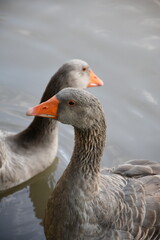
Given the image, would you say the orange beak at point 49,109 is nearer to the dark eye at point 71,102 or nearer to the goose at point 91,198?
the goose at point 91,198

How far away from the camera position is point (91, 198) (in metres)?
A: 3.22

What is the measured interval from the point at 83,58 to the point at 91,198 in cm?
322

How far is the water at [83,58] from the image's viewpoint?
14.5 ft

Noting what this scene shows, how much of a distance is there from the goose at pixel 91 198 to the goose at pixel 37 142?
3.01 feet

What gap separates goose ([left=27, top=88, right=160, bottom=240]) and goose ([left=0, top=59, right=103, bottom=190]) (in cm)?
92

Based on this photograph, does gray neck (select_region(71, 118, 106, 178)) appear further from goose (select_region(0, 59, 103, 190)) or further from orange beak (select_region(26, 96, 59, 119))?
goose (select_region(0, 59, 103, 190))

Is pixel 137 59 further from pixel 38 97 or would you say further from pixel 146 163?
pixel 146 163

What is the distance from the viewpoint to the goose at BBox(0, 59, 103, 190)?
4.14 metres

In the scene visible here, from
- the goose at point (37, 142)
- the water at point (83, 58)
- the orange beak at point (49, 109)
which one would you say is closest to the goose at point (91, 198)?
the orange beak at point (49, 109)

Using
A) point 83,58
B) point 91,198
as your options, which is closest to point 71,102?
point 91,198

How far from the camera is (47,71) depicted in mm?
5852

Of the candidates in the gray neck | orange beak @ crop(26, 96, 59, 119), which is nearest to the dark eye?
orange beak @ crop(26, 96, 59, 119)

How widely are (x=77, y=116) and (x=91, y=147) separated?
0.95 feet

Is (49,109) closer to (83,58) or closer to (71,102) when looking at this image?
(71,102)
